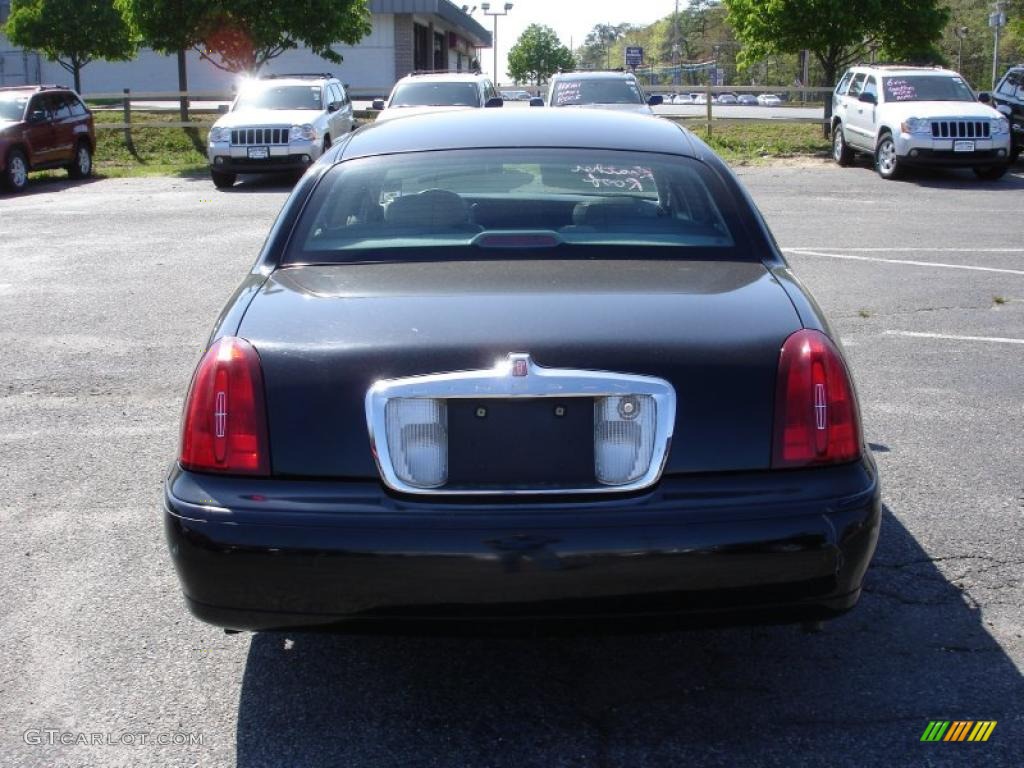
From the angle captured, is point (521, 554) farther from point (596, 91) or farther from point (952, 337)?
point (596, 91)

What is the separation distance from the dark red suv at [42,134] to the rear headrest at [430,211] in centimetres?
1720

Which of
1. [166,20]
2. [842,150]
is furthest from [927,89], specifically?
[166,20]

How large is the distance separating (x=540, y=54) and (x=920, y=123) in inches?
3243

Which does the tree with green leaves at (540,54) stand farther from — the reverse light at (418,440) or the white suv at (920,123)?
the reverse light at (418,440)

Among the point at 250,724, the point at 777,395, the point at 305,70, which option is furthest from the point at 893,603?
the point at 305,70

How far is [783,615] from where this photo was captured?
9.75 ft

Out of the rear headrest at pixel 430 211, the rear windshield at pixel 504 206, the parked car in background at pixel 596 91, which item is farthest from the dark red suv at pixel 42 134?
the rear headrest at pixel 430 211

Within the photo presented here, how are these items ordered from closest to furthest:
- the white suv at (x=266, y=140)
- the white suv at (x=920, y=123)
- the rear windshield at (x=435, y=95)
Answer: the white suv at (x=920, y=123) < the white suv at (x=266, y=140) < the rear windshield at (x=435, y=95)

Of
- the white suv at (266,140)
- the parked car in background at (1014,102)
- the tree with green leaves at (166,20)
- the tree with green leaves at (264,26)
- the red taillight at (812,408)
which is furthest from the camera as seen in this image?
the tree with green leaves at (264,26)

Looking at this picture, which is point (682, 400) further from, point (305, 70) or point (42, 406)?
point (305, 70)

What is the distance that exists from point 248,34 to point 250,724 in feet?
82.5

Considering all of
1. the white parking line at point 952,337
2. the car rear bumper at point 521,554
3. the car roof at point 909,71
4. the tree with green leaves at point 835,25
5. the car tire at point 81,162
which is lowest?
the white parking line at point 952,337

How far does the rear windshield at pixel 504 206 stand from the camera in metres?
3.76

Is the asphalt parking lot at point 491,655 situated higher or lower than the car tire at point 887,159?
lower
